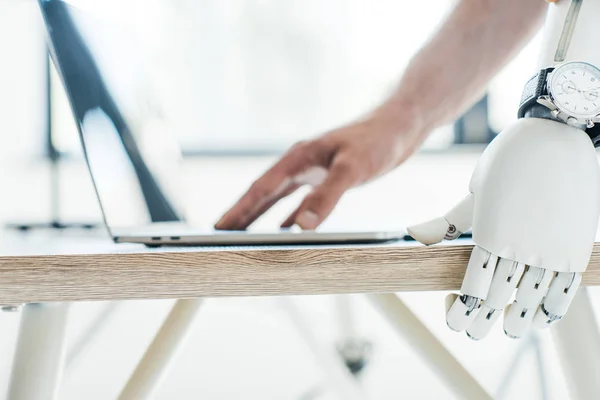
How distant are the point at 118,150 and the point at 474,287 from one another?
0.46 metres

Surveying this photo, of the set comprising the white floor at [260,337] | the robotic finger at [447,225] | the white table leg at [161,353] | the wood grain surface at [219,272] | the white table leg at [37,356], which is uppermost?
the robotic finger at [447,225]

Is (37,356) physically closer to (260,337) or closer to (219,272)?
(219,272)

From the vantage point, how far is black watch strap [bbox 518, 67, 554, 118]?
366 mm

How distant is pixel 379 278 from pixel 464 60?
413mm

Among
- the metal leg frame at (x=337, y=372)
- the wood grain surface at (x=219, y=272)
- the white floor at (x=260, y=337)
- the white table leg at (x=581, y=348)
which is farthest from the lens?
the white floor at (x=260, y=337)

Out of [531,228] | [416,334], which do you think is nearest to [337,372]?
[416,334]

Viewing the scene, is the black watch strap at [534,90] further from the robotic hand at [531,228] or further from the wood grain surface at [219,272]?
the wood grain surface at [219,272]

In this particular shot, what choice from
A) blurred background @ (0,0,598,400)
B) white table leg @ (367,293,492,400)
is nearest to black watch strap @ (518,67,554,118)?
white table leg @ (367,293,492,400)

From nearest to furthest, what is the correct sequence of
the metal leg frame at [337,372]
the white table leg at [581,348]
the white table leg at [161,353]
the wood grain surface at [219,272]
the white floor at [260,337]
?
the wood grain surface at [219,272] < the white table leg at [581,348] < the white table leg at [161,353] < the metal leg frame at [337,372] < the white floor at [260,337]

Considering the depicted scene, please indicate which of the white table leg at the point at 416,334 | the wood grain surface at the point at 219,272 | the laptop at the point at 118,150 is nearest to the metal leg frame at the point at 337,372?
the white table leg at the point at 416,334

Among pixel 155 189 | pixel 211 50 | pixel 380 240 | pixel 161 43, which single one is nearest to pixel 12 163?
pixel 161 43

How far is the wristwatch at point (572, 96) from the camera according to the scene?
34cm

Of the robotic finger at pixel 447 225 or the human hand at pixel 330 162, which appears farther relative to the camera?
the human hand at pixel 330 162

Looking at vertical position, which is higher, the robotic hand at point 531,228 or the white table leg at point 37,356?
the robotic hand at point 531,228
